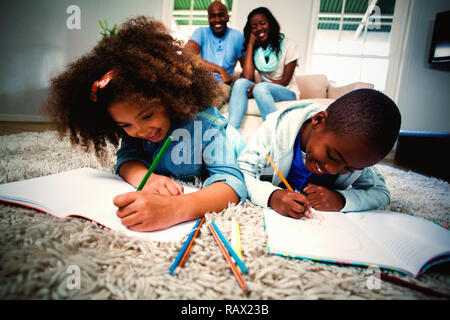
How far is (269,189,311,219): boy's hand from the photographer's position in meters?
0.49

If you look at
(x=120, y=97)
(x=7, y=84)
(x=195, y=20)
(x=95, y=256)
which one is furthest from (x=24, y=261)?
(x=195, y=20)

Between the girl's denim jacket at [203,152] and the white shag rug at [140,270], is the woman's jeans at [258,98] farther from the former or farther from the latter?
the white shag rug at [140,270]

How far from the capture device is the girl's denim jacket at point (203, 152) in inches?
21.9

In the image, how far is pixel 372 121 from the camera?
458 mm

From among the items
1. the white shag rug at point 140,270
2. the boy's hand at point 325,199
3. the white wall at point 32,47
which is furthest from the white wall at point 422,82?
the white wall at point 32,47

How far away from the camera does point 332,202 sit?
22.0 inches

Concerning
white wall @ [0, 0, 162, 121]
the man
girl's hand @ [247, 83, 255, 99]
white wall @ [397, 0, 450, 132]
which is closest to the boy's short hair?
girl's hand @ [247, 83, 255, 99]

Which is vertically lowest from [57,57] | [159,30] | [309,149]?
[309,149]

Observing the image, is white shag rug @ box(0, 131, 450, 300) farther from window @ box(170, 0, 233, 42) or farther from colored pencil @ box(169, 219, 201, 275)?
window @ box(170, 0, 233, 42)

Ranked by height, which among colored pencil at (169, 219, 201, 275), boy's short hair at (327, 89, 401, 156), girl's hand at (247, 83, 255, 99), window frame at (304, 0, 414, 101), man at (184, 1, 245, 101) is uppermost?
window frame at (304, 0, 414, 101)

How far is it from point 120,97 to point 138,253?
34 cm

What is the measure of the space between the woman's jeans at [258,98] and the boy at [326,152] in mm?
593

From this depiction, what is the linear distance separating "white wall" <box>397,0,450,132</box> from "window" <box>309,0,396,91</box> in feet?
0.76

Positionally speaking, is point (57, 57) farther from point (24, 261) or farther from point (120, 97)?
point (24, 261)
